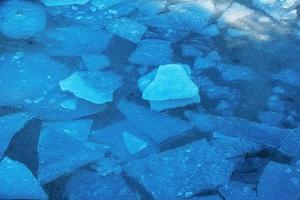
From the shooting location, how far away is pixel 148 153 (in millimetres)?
3379

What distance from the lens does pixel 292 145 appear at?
3477 millimetres

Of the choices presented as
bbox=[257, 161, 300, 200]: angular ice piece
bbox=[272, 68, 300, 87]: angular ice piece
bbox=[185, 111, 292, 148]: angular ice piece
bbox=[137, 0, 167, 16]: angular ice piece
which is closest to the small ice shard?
bbox=[185, 111, 292, 148]: angular ice piece

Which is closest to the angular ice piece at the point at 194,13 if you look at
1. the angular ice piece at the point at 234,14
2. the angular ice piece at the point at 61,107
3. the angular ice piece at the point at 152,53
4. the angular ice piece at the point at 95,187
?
the angular ice piece at the point at 234,14

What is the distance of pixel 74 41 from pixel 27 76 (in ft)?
2.30

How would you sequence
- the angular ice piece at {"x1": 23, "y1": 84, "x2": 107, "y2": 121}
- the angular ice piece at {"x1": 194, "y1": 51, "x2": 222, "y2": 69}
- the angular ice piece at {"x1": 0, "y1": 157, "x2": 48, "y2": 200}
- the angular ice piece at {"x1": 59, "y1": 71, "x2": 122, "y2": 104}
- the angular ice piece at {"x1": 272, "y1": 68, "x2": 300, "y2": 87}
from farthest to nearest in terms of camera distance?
the angular ice piece at {"x1": 194, "y1": 51, "x2": 222, "y2": 69}
the angular ice piece at {"x1": 272, "y1": 68, "x2": 300, "y2": 87}
the angular ice piece at {"x1": 59, "y1": 71, "x2": 122, "y2": 104}
the angular ice piece at {"x1": 23, "y1": 84, "x2": 107, "y2": 121}
the angular ice piece at {"x1": 0, "y1": 157, "x2": 48, "y2": 200}

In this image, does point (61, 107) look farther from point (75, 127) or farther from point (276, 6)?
point (276, 6)

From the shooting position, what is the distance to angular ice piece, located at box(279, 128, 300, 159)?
11.2ft

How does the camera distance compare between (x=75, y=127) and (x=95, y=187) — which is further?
(x=75, y=127)

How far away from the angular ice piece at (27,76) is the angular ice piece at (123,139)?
723mm

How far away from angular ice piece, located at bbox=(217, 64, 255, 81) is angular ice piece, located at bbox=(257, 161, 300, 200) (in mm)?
1043

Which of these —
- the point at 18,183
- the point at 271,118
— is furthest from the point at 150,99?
the point at 18,183

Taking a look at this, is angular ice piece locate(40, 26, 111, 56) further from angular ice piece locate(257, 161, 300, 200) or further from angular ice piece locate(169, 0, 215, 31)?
angular ice piece locate(257, 161, 300, 200)

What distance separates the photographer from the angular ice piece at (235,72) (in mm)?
4121

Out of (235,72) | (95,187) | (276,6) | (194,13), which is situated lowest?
(95,187)
